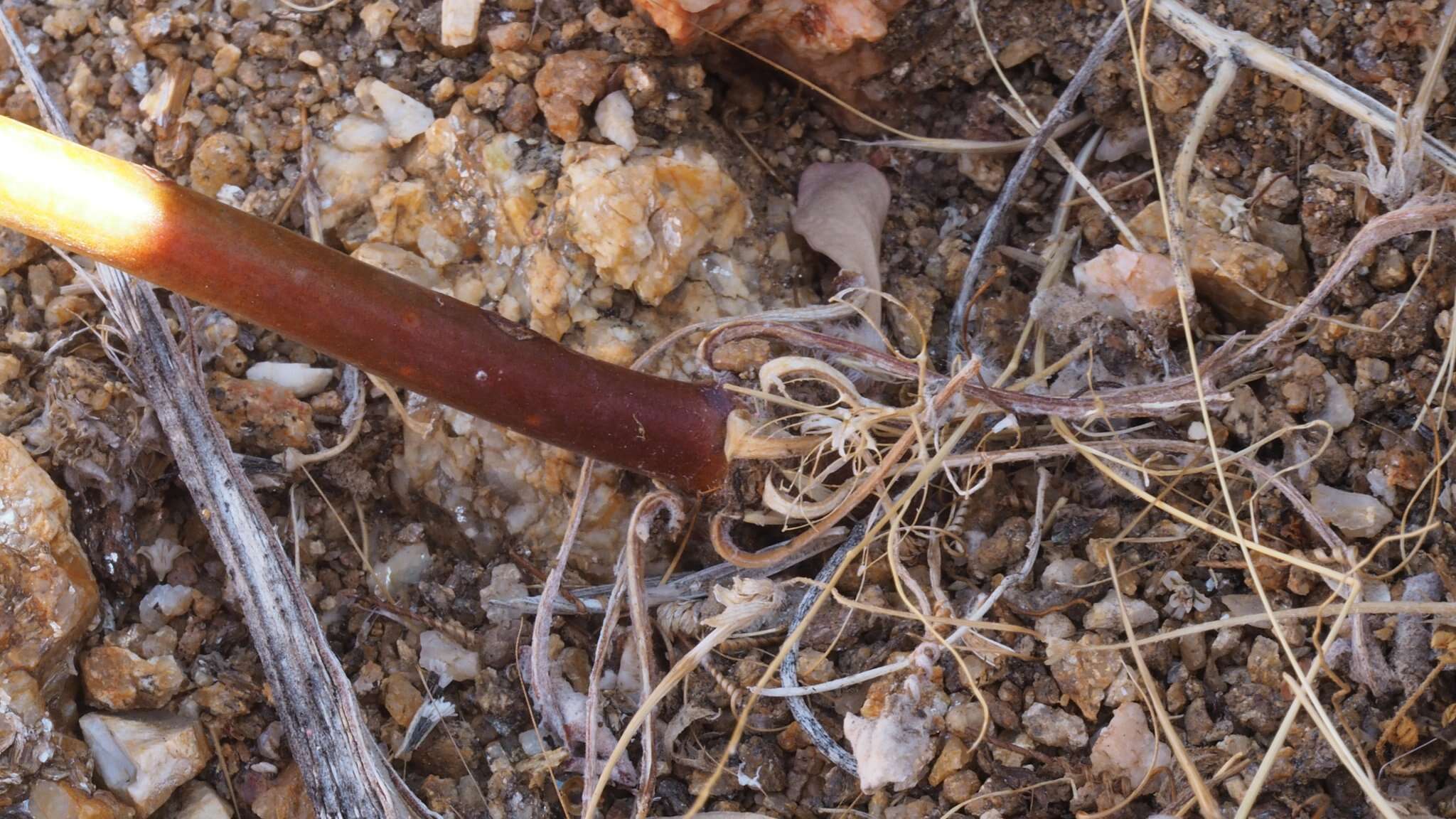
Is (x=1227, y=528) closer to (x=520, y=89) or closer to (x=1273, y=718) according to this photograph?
(x=1273, y=718)

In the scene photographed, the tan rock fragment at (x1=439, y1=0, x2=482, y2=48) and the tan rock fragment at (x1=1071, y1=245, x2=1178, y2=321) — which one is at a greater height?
the tan rock fragment at (x1=439, y1=0, x2=482, y2=48)

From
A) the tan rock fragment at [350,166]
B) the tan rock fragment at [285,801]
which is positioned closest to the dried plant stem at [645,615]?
the tan rock fragment at [285,801]

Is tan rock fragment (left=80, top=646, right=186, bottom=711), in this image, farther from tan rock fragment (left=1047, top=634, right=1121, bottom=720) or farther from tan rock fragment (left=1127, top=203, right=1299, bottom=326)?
tan rock fragment (left=1127, top=203, right=1299, bottom=326)

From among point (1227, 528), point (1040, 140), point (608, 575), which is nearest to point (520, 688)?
point (608, 575)

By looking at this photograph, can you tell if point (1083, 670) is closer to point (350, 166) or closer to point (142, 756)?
point (142, 756)

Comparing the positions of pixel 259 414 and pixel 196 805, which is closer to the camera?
pixel 196 805

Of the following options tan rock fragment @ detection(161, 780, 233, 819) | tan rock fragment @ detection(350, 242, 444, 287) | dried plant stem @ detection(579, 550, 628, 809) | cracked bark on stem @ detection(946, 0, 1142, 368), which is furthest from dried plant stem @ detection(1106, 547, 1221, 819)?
tan rock fragment @ detection(161, 780, 233, 819)

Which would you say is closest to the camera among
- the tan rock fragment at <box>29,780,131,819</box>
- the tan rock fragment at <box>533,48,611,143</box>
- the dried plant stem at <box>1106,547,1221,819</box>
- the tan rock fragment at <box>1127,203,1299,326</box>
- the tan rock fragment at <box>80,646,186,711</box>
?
the dried plant stem at <box>1106,547,1221,819</box>

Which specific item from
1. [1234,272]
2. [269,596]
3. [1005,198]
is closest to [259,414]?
[269,596]
